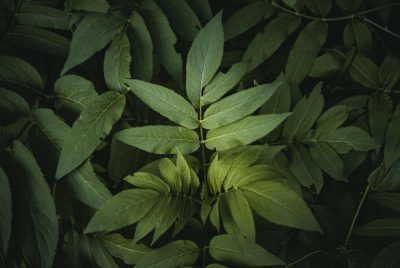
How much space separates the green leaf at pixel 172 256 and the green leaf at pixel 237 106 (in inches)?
12.9

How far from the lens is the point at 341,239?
48.9 inches

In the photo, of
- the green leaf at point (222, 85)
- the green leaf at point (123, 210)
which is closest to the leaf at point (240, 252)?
the green leaf at point (123, 210)

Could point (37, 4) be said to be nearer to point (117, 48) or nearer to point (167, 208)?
point (117, 48)

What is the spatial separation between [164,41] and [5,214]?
0.62 m

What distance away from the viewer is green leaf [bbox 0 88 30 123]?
40.4 inches

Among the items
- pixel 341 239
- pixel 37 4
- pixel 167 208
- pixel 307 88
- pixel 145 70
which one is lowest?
pixel 341 239

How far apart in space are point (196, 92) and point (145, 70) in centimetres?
18

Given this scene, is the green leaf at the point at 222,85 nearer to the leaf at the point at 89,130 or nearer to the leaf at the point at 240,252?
the leaf at the point at 89,130

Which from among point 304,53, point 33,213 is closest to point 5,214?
point 33,213

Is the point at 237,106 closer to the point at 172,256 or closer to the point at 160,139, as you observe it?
the point at 160,139

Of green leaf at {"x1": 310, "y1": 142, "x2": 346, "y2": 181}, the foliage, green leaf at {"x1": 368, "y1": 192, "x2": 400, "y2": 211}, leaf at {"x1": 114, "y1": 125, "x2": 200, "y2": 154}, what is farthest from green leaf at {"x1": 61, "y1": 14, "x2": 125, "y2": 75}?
green leaf at {"x1": 368, "y1": 192, "x2": 400, "y2": 211}

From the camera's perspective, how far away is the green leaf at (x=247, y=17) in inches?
50.9

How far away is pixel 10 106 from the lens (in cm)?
103

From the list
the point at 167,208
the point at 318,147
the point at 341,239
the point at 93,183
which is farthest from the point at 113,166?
the point at 341,239
